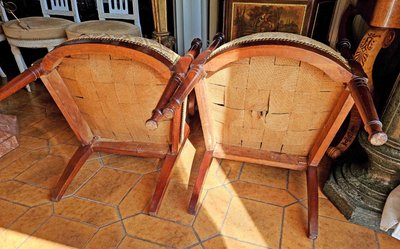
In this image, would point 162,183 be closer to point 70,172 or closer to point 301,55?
point 70,172

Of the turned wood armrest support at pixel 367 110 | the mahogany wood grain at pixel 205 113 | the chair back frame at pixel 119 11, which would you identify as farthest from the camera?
the chair back frame at pixel 119 11

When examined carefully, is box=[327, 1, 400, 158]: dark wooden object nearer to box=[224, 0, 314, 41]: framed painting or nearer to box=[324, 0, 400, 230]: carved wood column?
box=[324, 0, 400, 230]: carved wood column

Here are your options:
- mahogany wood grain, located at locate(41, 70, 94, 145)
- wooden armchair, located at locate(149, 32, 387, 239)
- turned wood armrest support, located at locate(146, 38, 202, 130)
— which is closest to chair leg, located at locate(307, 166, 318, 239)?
wooden armchair, located at locate(149, 32, 387, 239)

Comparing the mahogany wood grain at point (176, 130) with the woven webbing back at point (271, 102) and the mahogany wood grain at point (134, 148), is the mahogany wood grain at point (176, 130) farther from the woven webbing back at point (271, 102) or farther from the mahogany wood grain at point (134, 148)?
the woven webbing back at point (271, 102)

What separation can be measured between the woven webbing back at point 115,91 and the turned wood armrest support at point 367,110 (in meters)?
0.66

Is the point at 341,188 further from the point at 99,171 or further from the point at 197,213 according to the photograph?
the point at 99,171

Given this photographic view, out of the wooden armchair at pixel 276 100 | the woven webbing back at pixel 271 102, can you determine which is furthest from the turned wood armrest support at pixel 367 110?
the woven webbing back at pixel 271 102

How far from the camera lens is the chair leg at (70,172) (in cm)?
138

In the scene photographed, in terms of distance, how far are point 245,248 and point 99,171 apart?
3.06 ft

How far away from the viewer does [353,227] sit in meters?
1.22

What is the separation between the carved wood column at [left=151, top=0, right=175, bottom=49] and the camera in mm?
1805

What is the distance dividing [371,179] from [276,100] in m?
0.67

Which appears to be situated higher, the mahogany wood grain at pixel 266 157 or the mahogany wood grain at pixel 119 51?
the mahogany wood grain at pixel 119 51

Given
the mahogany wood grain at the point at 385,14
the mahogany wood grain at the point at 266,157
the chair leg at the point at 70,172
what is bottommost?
the chair leg at the point at 70,172
